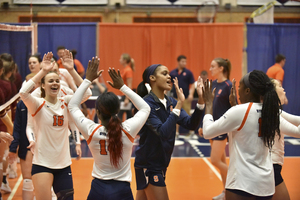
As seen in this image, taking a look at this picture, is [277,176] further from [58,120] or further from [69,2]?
[69,2]

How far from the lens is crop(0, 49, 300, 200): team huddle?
9.07 feet

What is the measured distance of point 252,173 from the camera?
2.75 m

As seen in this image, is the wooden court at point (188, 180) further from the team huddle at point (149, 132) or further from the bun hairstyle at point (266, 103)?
the bun hairstyle at point (266, 103)

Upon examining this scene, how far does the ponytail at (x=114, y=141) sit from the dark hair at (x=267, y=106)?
112 centimetres

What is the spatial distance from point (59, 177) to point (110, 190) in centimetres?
115

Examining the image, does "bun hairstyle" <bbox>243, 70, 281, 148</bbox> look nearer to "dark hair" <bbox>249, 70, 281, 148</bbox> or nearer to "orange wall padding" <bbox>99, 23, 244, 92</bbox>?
"dark hair" <bbox>249, 70, 281, 148</bbox>

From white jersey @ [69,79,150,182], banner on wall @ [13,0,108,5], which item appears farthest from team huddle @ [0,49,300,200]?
banner on wall @ [13,0,108,5]

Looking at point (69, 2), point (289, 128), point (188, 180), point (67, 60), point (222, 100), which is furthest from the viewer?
point (69, 2)

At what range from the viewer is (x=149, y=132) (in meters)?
3.35

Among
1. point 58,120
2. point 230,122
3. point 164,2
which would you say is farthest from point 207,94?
point 164,2

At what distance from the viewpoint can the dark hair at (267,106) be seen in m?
2.77

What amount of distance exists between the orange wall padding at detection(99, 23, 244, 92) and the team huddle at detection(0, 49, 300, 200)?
788 cm

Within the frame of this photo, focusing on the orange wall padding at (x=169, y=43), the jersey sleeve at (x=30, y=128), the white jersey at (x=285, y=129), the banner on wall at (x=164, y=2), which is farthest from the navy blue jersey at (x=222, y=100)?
the banner on wall at (x=164, y=2)

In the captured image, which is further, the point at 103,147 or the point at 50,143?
the point at 50,143
